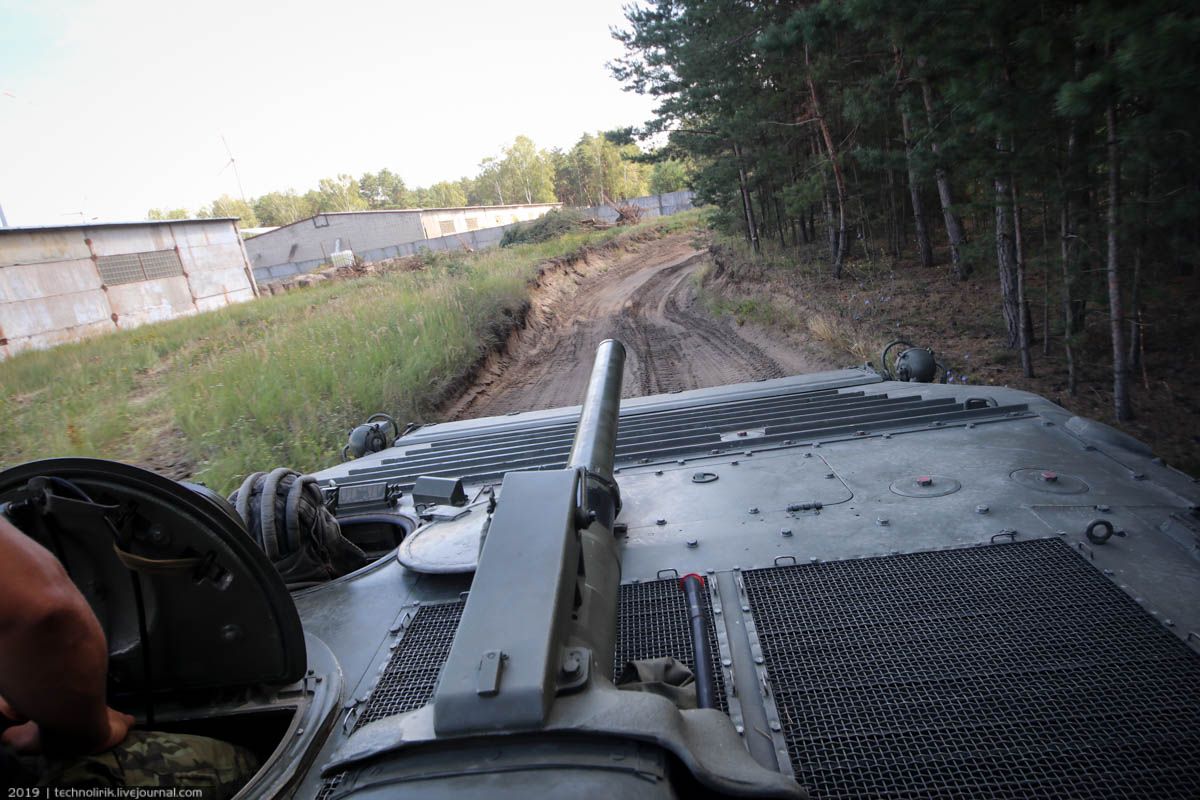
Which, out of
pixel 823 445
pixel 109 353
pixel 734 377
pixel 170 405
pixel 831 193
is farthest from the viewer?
pixel 831 193

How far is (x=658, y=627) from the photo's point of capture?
2305 mm

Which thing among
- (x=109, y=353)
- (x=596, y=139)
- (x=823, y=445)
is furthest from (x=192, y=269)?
(x=596, y=139)

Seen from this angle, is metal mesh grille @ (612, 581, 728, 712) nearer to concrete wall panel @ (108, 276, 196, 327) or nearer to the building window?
concrete wall panel @ (108, 276, 196, 327)

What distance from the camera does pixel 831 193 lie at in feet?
60.8

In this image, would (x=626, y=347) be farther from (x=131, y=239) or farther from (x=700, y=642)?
(x=131, y=239)

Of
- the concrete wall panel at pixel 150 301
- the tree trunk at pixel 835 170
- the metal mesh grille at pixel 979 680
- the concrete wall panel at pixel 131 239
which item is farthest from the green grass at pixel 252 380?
the tree trunk at pixel 835 170

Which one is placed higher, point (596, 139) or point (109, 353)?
point (596, 139)

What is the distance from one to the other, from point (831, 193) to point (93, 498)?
62.6 feet

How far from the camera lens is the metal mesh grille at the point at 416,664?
2.13 metres

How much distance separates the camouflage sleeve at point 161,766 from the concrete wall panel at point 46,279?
26767mm

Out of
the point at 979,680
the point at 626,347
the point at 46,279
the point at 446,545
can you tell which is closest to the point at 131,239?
the point at 46,279

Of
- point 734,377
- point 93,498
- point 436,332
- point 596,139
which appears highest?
point 596,139

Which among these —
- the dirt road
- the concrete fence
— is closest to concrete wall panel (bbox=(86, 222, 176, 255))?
the concrete fence

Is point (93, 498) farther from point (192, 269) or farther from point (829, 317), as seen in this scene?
point (192, 269)
